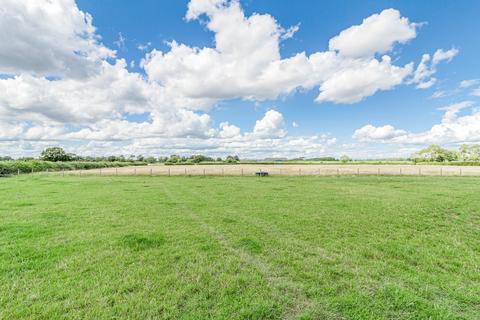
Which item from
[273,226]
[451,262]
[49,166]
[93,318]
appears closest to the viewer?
[93,318]

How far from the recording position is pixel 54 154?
281 ft

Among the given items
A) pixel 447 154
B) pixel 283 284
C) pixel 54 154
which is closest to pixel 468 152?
pixel 447 154

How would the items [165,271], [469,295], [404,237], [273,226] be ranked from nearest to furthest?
[469,295]
[165,271]
[404,237]
[273,226]

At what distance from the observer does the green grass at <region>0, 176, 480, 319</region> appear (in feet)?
11.9

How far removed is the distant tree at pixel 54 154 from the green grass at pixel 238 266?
9714cm

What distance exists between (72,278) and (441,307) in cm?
671

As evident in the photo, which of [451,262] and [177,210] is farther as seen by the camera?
[177,210]

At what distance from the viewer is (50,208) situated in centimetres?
1084

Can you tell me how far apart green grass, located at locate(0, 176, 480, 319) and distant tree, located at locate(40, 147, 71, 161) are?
97137mm

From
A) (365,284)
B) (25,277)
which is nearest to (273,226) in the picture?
(365,284)

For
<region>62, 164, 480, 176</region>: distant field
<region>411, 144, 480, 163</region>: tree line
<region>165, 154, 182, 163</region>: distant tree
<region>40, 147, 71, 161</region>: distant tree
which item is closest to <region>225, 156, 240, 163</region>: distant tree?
<region>165, 154, 182, 163</region>: distant tree

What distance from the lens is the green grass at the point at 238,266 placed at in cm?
363

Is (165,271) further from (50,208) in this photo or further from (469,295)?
(50,208)

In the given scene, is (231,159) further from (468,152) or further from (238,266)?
(238,266)
